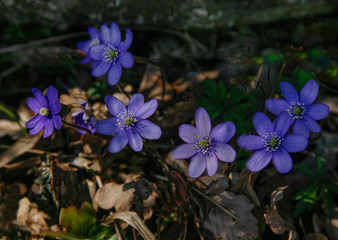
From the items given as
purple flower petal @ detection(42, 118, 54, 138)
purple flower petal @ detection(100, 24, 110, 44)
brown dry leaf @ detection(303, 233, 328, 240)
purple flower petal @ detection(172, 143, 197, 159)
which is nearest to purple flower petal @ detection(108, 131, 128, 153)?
purple flower petal @ detection(172, 143, 197, 159)

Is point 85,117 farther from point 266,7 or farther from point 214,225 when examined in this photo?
point 266,7

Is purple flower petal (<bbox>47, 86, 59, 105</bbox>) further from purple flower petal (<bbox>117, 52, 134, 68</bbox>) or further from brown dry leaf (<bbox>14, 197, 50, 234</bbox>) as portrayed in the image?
brown dry leaf (<bbox>14, 197, 50, 234</bbox>)

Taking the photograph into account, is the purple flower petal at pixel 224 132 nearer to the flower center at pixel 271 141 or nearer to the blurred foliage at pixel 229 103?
the flower center at pixel 271 141

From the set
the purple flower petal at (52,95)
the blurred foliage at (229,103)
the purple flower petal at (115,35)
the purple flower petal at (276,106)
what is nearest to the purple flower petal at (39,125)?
the purple flower petal at (52,95)

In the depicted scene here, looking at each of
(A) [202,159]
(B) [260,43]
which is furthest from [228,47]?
(A) [202,159]

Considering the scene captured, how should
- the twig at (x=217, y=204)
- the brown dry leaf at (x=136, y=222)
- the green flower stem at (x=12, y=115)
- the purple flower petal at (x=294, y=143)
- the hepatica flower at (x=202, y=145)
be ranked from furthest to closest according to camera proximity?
1. the green flower stem at (x=12, y=115)
2. the twig at (x=217, y=204)
3. the brown dry leaf at (x=136, y=222)
4. the hepatica flower at (x=202, y=145)
5. the purple flower petal at (x=294, y=143)
